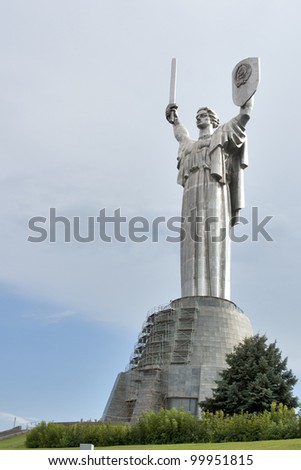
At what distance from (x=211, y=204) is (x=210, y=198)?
32 cm

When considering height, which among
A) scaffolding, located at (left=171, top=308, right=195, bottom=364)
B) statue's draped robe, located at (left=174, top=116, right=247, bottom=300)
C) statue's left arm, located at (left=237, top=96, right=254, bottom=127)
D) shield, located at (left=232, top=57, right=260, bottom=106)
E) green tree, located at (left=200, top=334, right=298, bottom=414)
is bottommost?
green tree, located at (left=200, top=334, right=298, bottom=414)

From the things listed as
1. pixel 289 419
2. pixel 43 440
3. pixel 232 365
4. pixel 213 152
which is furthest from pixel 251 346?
pixel 213 152

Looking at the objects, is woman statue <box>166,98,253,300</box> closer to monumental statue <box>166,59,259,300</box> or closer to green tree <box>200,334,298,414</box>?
monumental statue <box>166,59,259,300</box>

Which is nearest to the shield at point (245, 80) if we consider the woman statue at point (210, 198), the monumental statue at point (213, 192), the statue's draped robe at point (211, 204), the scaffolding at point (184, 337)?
the monumental statue at point (213, 192)

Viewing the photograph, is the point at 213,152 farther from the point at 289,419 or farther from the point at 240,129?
the point at 289,419

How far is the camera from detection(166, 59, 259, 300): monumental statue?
27859 millimetres

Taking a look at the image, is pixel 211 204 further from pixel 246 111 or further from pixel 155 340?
pixel 155 340

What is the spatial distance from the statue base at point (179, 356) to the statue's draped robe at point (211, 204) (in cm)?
179

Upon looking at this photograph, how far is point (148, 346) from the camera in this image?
25.6 m

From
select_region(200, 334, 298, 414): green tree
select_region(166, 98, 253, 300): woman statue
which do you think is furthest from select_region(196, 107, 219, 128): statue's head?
select_region(200, 334, 298, 414): green tree

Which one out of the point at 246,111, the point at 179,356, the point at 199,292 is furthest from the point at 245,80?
the point at 179,356

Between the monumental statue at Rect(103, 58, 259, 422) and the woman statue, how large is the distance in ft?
0.15

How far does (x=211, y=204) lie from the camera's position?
28609 mm
